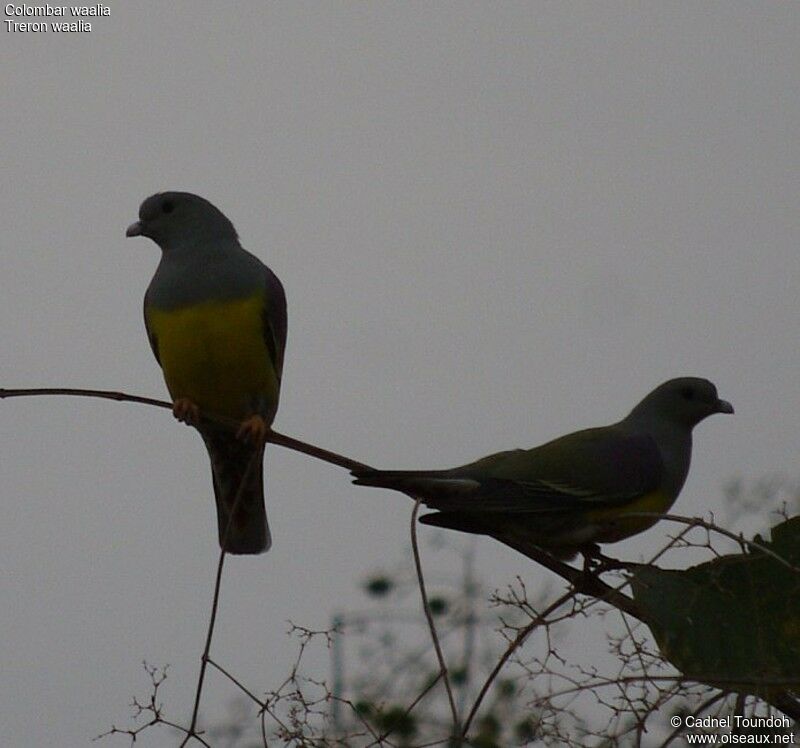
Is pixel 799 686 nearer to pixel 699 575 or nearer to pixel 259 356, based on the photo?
pixel 699 575

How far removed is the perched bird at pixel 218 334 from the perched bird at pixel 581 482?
2.87 feet

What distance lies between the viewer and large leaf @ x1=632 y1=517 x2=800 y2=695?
2803 mm

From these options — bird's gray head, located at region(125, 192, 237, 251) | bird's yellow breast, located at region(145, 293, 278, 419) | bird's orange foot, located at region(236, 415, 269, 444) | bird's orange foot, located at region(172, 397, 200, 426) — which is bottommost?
bird's orange foot, located at region(236, 415, 269, 444)

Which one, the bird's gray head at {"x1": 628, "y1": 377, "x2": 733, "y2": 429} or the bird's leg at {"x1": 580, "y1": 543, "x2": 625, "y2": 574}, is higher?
the bird's gray head at {"x1": 628, "y1": 377, "x2": 733, "y2": 429}

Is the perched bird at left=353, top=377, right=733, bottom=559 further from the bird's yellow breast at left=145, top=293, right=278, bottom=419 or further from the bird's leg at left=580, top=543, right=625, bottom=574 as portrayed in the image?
the bird's yellow breast at left=145, top=293, right=278, bottom=419

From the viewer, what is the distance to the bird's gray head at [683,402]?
4.74 meters

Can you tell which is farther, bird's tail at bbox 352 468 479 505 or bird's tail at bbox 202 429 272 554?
bird's tail at bbox 202 429 272 554

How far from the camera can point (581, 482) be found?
4164 millimetres

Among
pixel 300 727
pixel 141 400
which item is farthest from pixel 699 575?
pixel 141 400

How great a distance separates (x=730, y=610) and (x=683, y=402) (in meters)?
1.92

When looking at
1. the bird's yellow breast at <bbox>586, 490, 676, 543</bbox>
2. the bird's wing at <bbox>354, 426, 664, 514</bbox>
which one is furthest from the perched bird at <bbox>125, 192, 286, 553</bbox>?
the bird's yellow breast at <bbox>586, 490, 676, 543</bbox>

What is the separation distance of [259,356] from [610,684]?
2335 millimetres

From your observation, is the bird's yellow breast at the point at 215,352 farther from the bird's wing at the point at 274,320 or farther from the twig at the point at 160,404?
the twig at the point at 160,404

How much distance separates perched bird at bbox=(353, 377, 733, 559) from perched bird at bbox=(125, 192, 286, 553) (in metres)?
0.87
